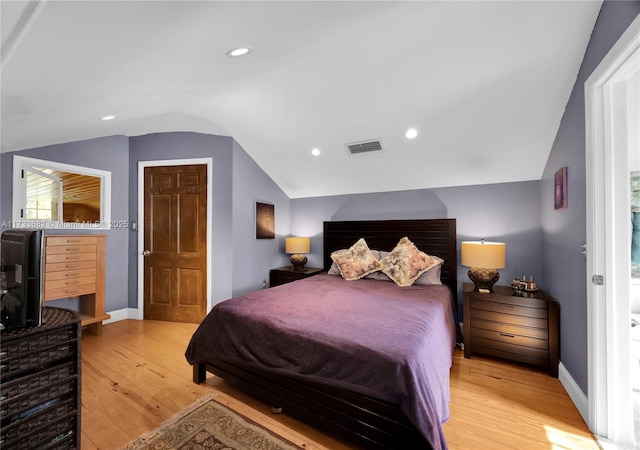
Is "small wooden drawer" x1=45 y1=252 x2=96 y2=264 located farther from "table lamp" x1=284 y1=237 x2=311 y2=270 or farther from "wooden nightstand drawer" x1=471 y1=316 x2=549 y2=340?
"wooden nightstand drawer" x1=471 y1=316 x2=549 y2=340

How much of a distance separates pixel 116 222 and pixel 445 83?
4295mm

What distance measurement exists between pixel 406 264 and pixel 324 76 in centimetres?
212

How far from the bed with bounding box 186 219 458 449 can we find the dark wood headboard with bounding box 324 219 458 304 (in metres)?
0.76

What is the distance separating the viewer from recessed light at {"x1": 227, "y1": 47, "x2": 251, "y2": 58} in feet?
5.23

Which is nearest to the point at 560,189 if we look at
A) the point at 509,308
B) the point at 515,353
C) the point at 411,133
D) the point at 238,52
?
the point at 509,308

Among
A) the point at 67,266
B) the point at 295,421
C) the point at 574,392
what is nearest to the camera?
the point at 295,421

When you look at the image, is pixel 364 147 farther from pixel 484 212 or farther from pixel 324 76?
pixel 484 212

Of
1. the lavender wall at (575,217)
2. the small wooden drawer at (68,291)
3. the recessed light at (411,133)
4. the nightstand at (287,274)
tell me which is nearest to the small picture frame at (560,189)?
the lavender wall at (575,217)

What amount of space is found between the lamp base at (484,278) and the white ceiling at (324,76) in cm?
112

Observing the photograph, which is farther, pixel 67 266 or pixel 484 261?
pixel 67 266

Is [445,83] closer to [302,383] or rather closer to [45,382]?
[302,383]

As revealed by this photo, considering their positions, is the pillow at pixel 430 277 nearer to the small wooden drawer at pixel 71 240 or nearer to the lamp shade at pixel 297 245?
the lamp shade at pixel 297 245

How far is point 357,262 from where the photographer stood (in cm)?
344

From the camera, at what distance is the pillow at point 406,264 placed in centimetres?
310
